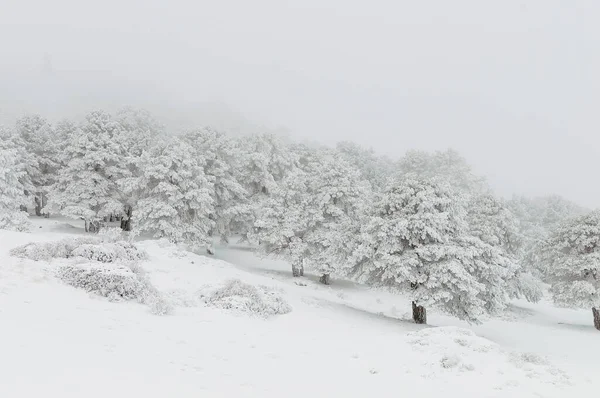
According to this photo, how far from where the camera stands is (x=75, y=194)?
124 ft

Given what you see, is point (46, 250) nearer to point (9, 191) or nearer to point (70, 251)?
point (70, 251)

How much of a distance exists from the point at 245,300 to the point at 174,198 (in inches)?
789

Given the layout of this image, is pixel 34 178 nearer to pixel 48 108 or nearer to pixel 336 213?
pixel 336 213

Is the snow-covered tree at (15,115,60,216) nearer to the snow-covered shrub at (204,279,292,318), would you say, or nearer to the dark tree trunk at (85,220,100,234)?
the dark tree trunk at (85,220,100,234)

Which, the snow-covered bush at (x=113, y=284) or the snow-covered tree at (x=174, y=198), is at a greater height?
the snow-covered tree at (x=174, y=198)

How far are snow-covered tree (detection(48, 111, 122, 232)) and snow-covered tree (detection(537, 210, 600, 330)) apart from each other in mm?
37149

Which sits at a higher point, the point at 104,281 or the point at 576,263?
the point at 104,281

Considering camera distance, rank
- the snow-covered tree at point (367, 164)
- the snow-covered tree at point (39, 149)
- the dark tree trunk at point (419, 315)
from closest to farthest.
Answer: the dark tree trunk at point (419, 315) → the snow-covered tree at point (39, 149) → the snow-covered tree at point (367, 164)

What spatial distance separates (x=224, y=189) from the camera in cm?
4116

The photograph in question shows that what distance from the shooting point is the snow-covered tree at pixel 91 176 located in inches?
1486

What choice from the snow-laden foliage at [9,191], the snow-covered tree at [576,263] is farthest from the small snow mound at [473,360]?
the snow-laden foliage at [9,191]

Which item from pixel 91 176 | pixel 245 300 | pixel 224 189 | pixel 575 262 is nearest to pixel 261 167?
pixel 224 189

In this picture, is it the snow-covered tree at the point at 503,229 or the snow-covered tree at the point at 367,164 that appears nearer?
the snow-covered tree at the point at 503,229

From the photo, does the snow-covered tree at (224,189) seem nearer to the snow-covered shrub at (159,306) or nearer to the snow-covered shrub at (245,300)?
the snow-covered shrub at (245,300)
